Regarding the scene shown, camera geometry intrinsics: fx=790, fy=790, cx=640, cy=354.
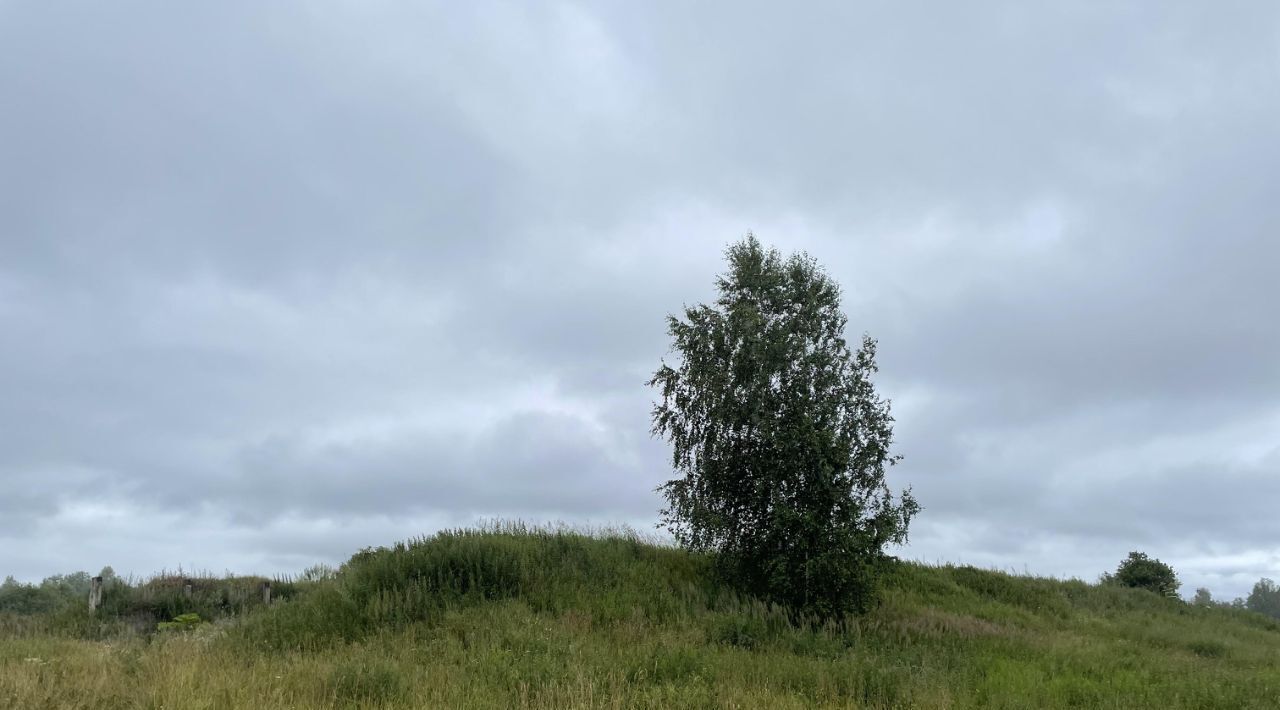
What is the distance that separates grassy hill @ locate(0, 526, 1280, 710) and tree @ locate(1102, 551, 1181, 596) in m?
12.8

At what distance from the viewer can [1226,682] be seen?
14711 mm

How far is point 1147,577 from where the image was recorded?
38.1 metres

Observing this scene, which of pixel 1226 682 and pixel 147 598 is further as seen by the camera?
pixel 147 598

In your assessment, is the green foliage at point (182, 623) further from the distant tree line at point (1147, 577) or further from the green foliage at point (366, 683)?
the distant tree line at point (1147, 577)

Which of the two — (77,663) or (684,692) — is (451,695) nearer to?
(684,692)

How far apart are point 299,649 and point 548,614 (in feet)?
16.2

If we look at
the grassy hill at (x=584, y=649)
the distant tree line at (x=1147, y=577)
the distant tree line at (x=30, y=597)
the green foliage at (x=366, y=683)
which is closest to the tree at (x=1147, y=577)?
the distant tree line at (x=1147, y=577)

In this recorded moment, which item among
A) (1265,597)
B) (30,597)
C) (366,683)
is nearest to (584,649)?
(366,683)

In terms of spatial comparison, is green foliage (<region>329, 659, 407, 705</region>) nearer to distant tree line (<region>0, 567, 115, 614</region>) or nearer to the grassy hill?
the grassy hill

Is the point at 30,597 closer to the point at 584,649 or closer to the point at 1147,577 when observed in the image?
the point at 584,649

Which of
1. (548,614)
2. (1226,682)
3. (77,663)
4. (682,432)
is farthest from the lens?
(682,432)

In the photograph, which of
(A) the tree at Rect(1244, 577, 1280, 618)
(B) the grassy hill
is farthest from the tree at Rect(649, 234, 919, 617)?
(A) the tree at Rect(1244, 577, 1280, 618)

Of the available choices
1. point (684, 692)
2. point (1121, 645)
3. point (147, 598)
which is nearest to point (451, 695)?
point (684, 692)

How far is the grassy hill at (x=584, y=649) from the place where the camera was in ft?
34.6
